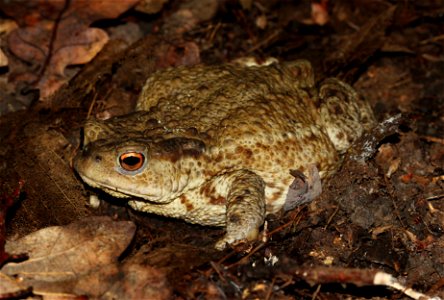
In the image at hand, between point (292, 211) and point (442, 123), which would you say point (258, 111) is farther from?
point (442, 123)

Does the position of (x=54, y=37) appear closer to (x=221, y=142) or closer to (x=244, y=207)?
(x=221, y=142)

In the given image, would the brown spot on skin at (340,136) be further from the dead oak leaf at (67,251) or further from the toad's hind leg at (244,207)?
the dead oak leaf at (67,251)

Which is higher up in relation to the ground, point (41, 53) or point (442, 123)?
point (41, 53)

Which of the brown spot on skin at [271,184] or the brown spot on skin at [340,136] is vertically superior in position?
the brown spot on skin at [340,136]

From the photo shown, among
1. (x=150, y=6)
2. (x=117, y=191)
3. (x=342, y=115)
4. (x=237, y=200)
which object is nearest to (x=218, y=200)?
(x=237, y=200)

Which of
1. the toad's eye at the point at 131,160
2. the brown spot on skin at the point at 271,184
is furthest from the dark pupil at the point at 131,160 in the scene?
the brown spot on skin at the point at 271,184

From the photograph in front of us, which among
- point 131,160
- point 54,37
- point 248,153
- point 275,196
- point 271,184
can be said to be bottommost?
point 275,196

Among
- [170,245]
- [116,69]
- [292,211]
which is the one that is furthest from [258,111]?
[116,69]
